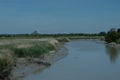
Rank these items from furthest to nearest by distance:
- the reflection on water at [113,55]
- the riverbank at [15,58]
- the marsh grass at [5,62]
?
1. the reflection on water at [113,55]
2. the riverbank at [15,58]
3. the marsh grass at [5,62]

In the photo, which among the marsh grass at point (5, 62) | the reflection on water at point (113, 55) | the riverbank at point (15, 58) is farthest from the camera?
the reflection on water at point (113, 55)

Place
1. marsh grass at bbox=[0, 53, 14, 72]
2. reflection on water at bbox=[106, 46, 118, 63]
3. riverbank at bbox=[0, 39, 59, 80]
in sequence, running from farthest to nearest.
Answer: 1. reflection on water at bbox=[106, 46, 118, 63]
2. riverbank at bbox=[0, 39, 59, 80]
3. marsh grass at bbox=[0, 53, 14, 72]

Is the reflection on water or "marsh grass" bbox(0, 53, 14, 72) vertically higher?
"marsh grass" bbox(0, 53, 14, 72)

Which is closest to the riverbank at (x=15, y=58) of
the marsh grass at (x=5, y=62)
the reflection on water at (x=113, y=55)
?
the marsh grass at (x=5, y=62)

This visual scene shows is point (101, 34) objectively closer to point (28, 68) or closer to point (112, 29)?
point (112, 29)

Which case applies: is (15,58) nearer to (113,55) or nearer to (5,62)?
(5,62)

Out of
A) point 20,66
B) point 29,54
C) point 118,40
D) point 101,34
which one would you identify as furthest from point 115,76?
point 101,34

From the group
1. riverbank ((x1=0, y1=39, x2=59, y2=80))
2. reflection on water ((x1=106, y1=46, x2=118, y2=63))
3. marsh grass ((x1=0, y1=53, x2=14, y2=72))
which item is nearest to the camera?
marsh grass ((x1=0, y1=53, x2=14, y2=72))

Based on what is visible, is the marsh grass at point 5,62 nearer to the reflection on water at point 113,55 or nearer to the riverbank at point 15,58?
the riverbank at point 15,58

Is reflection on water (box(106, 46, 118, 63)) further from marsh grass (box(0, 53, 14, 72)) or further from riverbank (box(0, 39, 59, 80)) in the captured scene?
marsh grass (box(0, 53, 14, 72))

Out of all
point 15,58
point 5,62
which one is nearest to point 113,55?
point 15,58

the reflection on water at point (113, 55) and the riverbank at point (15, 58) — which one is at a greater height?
the riverbank at point (15, 58)

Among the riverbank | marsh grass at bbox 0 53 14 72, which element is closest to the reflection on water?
the riverbank

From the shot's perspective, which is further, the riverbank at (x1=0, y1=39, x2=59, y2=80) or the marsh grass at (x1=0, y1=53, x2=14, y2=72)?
the riverbank at (x1=0, y1=39, x2=59, y2=80)
